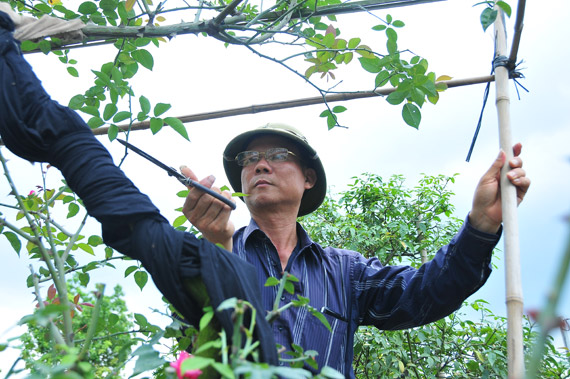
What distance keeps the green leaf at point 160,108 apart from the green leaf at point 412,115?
851 millimetres

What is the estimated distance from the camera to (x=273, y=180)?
99.7 inches

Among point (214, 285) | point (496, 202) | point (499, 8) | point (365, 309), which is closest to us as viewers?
point (214, 285)

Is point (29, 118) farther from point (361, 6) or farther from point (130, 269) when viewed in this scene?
point (361, 6)

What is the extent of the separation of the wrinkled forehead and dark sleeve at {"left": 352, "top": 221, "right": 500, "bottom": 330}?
66 centimetres

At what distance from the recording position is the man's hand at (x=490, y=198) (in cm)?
179

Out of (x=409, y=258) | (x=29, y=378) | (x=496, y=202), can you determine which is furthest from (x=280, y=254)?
(x=409, y=258)

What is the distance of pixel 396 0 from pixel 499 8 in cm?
43

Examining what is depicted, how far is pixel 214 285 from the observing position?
3.66 ft

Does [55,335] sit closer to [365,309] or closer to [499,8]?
[365,309]

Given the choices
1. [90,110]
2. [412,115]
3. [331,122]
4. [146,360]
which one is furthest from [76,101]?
[146,360]

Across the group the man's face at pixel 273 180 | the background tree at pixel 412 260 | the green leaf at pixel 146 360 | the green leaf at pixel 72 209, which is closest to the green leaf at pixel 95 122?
the green leaf at pixel 72 209

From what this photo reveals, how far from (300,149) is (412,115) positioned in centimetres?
82

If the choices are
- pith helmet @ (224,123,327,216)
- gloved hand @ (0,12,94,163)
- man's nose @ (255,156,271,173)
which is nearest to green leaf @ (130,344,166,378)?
gloved hand @ (0,12,94,163)

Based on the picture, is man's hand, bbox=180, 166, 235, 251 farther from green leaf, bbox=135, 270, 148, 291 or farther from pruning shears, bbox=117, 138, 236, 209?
green leaf, bbox=135, 270, 148, 291
